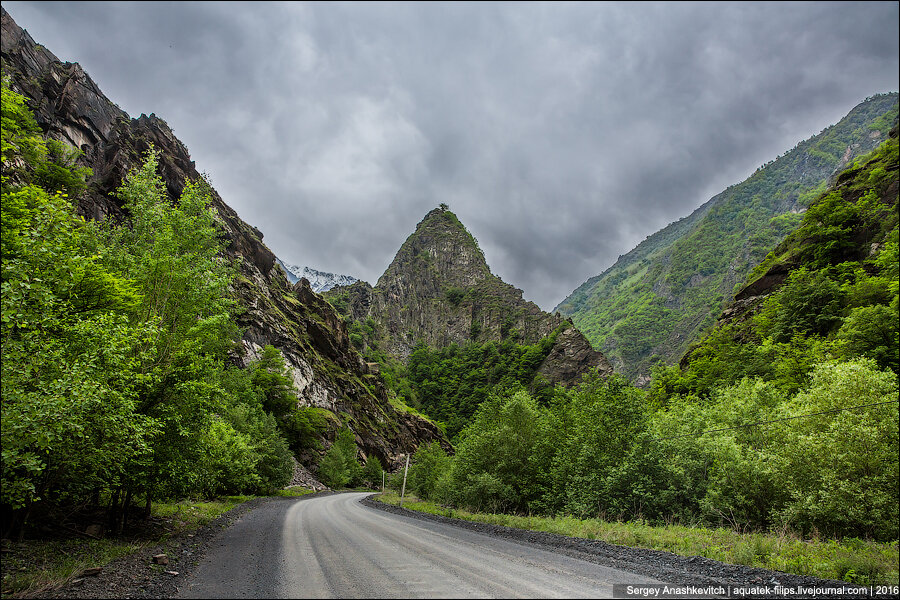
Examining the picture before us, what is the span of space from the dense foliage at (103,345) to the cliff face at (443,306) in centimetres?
13043

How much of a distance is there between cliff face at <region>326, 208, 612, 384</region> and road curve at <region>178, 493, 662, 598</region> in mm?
129204

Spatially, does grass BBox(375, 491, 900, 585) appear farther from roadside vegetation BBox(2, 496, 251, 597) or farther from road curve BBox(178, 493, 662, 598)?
roadside vegetation BBox(2, 496, 251, 597)

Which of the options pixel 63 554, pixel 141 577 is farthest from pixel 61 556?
pixel 141 577

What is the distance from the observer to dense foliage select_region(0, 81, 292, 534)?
6.52 metres

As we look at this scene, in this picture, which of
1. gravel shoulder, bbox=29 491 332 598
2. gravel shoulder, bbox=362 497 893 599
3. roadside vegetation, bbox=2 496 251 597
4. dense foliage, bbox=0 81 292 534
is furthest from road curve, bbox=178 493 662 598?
dense foliage, bbox=0 81 292 534

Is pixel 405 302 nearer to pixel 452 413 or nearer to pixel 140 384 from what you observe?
pixel 452 413

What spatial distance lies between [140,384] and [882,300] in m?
49.9

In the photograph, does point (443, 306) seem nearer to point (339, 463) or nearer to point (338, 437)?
point (338, 437)

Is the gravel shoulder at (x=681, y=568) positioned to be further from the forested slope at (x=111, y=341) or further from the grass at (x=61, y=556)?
the forested slope at (x=111, y=341)

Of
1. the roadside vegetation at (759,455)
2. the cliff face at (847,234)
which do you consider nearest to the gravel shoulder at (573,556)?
the roadside vegetation at (759,455)

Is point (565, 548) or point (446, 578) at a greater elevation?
point (446, 578)

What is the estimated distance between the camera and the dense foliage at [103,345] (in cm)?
652

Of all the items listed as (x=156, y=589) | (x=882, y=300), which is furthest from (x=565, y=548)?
(x=882, y=300)

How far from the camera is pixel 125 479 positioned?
10.3 metres
